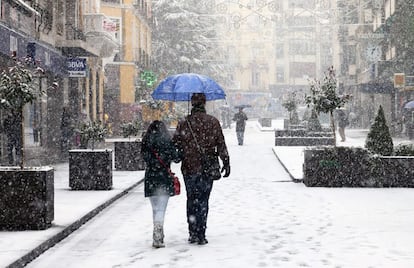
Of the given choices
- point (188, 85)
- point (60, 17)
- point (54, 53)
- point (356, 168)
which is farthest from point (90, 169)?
point (60, 17)

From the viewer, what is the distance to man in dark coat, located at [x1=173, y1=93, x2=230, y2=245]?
9039 mm

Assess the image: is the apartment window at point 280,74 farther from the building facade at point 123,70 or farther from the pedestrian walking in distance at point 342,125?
the pedestrian walking in distance at point 342,125

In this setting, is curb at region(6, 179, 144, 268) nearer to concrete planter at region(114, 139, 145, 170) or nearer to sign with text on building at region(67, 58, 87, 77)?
concrete planter at region(114, 139, 145, 170)

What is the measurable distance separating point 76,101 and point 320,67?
78.9 meters

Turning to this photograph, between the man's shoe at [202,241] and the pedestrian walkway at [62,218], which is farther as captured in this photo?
the man's shoe at [202,241]

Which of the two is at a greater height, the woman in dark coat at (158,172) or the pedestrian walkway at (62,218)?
the woman in dark coat at (158,172)

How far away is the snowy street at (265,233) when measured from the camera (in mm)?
8164

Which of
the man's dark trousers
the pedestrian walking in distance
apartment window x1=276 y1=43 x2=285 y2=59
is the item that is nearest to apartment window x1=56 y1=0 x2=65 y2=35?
the pedestrian walking in distance

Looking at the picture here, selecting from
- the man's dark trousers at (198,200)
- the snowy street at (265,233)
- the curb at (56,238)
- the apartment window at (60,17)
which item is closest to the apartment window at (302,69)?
the apartment window at (60,17)

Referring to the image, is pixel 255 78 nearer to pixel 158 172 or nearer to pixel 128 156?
pixel 128 156

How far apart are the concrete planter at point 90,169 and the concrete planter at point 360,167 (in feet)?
14.2

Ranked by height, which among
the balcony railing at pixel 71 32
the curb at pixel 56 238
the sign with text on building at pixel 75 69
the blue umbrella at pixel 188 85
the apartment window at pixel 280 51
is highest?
the apartment window at pixel 280 51

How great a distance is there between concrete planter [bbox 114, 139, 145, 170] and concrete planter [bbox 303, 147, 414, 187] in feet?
21.1

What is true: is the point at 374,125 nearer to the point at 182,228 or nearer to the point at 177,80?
the point at 177,80
